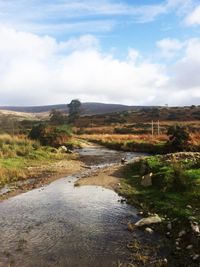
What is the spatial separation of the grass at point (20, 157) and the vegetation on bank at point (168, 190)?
9.06 m

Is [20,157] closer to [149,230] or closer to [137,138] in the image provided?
[149,230]

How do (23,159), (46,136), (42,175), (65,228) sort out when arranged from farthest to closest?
(46,136), (23,159), (42,175), (65,228)

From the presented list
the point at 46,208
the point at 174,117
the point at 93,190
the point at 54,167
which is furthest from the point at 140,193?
the point at 174,117

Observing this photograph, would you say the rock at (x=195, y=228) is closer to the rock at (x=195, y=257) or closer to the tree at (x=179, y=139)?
the rock at (x=195, y=257)

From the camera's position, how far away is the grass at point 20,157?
3219cm

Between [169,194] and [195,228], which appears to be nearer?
[195,228]

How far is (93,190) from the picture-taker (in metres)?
26.8

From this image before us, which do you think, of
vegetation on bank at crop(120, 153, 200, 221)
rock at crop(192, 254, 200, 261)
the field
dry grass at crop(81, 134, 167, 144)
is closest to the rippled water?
vegetation on bank at crop(120, 153, 200, 221)

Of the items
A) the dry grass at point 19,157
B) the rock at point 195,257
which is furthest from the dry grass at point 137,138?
the rock at point 195,257

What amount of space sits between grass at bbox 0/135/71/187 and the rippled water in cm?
579

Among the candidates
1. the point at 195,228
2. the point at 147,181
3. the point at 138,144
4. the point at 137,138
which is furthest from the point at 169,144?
the point at 195,228

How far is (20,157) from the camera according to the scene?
39.5m

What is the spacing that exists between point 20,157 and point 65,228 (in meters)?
22.1

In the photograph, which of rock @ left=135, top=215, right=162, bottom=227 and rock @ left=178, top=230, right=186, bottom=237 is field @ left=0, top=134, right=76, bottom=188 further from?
rock @ left=178, top=230, right=186, bottom=237
